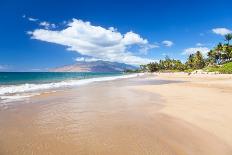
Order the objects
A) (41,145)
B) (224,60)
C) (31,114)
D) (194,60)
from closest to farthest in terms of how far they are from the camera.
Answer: (41,145), (31,114), (224,60), (194,60)

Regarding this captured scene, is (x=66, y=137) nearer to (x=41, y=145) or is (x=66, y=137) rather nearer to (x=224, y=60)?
(x=41, y=145)

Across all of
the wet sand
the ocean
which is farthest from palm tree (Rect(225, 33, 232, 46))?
the wet sand

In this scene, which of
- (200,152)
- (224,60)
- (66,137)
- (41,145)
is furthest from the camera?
(224,60)

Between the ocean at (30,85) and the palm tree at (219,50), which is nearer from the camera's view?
the ocean at (30,85)

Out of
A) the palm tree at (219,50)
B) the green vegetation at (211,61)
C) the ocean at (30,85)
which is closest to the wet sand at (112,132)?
the ocean at (30,85)

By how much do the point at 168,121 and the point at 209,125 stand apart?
5.28 ft

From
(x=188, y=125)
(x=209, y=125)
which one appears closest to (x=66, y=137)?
(x=188, y=125)

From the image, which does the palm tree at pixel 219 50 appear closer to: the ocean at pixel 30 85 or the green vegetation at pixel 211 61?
the green vegetation at pixel 211 61

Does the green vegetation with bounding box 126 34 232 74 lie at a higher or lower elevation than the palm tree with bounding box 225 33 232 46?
lower

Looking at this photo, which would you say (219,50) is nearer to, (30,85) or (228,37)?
(228,37)

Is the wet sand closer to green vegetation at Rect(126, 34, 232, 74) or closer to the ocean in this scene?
the ocean

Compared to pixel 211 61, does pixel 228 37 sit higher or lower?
higher

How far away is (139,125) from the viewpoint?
29.6 feet

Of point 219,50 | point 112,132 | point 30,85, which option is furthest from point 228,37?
point 112,132
